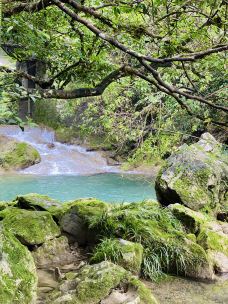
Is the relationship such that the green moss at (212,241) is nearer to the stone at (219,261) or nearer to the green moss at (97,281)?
the stone at (219,261)

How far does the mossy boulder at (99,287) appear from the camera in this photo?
371cm

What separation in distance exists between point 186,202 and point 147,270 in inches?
93.4

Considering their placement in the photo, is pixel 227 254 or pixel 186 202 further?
pixel 186 202

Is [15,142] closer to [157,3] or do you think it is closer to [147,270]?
[147,270]

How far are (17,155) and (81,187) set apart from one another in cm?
462

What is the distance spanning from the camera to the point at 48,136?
20.7m

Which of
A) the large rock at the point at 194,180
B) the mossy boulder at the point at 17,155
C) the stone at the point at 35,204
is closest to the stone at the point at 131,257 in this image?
the stone at the point at 35,204

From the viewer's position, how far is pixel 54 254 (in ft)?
17.6

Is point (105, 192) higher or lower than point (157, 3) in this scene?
lower

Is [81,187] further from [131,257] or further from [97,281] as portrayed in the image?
[97,281]

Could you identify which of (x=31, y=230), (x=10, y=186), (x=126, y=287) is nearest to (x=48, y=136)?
(x=10, y=186)

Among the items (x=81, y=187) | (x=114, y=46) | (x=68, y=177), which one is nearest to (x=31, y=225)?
(x=114, y=46)

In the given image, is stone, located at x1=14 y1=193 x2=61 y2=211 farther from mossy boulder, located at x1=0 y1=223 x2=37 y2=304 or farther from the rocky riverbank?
mossy boulder, located at x1=0 y1=223 x2=37 y2=304

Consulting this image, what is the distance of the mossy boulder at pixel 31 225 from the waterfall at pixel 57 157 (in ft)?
37.1
